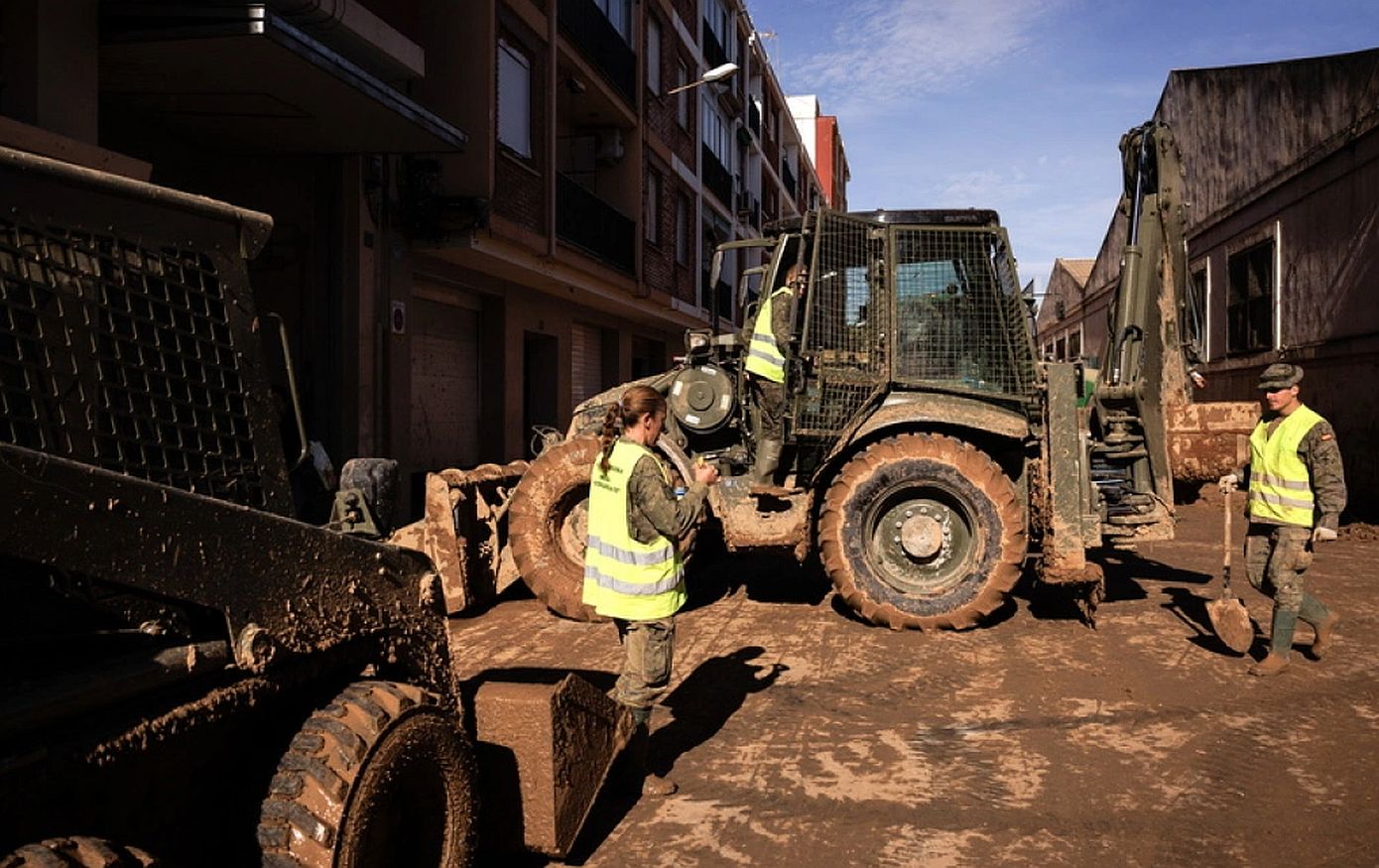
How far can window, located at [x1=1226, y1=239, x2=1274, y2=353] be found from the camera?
53.7 feet

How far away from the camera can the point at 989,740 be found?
4.59m

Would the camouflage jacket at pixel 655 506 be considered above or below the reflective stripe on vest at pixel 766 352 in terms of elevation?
below

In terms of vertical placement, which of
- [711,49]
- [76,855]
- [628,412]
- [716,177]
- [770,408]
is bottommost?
[76,855]

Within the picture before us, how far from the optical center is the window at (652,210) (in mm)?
19062

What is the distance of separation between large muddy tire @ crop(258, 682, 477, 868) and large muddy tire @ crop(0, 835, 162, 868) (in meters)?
0.46

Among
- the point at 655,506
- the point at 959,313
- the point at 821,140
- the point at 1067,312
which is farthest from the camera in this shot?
the point at 821,140

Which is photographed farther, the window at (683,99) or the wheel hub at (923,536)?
the window at (683,99)

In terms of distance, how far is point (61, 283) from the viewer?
6.56 ft

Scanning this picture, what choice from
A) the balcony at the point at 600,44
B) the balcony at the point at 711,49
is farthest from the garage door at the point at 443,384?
the balcony at the point at 711,49

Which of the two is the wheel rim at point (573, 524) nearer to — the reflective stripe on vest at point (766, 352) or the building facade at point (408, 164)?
the reflective stripe on vest at point (766, 352)

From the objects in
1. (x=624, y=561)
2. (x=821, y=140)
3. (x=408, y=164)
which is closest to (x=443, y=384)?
(x=408, y=164)

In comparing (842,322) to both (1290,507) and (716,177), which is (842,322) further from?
(716,177)

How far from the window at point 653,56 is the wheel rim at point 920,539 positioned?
48.3 ft

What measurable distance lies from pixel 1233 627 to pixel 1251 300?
13380 millimetres
